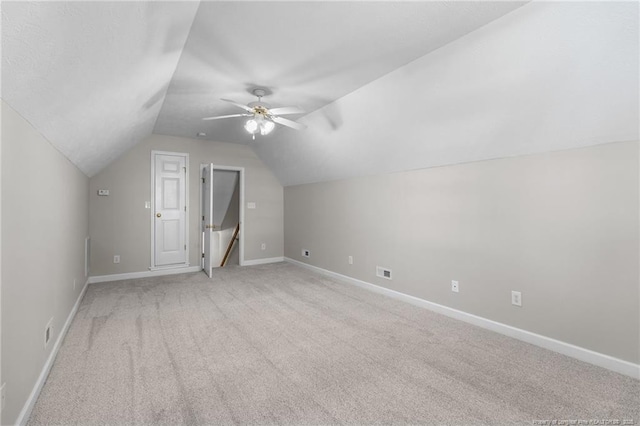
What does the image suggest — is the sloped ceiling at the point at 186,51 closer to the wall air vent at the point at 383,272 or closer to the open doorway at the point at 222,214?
the open doorway at the point at 222,214

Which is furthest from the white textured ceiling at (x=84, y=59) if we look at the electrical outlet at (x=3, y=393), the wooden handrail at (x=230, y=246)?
the wooden handrail at (x=230, y=246)

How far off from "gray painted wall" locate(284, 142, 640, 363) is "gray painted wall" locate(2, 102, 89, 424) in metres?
3.52

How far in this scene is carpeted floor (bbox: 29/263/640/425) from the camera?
1.70 meters

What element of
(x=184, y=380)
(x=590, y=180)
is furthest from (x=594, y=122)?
(x=184, y=380)

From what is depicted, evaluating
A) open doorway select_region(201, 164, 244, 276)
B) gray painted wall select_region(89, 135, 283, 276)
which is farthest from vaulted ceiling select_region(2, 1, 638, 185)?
open doorway select_region(201, 164, 244, 276)

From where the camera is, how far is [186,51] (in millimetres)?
2410

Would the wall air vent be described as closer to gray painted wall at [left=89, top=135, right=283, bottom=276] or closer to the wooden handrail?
gray painted wall at [left=89, top=135, right=283, bottom=276]

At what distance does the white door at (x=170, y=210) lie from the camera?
5.07 metres

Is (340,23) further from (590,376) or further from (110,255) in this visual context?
(110,255)

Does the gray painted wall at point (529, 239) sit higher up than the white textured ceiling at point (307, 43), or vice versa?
the white textured ceiling at point (307, 43)

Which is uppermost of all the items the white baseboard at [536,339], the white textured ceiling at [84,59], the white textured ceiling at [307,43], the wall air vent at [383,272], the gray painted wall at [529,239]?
the white textured ceiling at [307,43]

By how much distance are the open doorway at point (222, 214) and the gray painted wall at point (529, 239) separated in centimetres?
283

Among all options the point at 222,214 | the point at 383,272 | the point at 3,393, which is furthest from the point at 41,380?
the point at 222,214

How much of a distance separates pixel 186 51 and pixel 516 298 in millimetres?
3674
